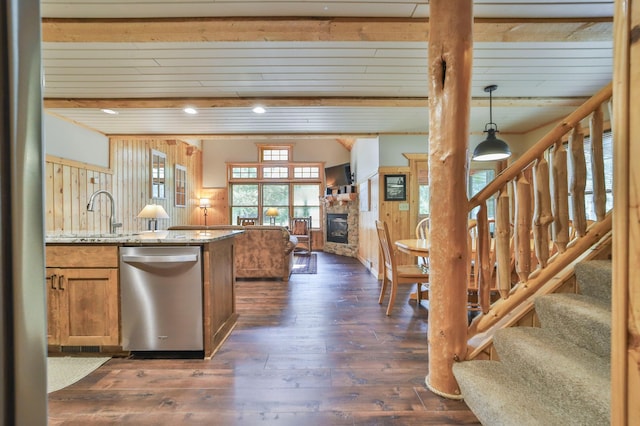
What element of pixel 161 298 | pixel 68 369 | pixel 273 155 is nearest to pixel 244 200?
pixel 273 155

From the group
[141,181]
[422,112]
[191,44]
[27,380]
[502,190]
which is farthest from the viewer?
[141,181]

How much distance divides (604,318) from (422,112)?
3.28 meters

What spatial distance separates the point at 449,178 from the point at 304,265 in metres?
4.65

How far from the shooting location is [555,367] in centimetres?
129

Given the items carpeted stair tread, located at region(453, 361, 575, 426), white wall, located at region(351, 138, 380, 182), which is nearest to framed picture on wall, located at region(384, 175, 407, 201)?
white wall, located at region(351, 138, 380, 182)

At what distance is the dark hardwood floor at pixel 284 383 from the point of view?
1.59 metres

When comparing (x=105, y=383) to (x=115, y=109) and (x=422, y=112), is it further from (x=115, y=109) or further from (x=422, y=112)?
(x=422, y=112)

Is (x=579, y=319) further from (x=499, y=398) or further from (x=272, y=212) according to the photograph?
(x=272, y=212)

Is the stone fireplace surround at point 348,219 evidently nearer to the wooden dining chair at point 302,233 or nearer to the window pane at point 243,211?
the wooden dining chair at point 302,233

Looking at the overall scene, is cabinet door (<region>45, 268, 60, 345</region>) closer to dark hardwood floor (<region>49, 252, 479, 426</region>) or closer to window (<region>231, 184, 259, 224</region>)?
dark hardwood floor (<region>49, 252, 479, 426</region>)

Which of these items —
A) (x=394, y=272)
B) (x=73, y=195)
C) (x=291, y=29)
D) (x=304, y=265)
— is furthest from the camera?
(x=304, y=265)

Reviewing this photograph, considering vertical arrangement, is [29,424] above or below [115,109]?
below

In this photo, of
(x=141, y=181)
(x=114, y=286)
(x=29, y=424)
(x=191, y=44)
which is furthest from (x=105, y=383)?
(x=141, y=181)

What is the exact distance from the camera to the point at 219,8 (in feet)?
6.34
